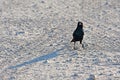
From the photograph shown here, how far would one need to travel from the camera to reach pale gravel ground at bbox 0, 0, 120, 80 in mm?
14250

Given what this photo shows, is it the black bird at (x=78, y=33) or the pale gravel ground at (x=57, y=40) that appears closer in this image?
the pale gravel ground at (x=57, y=40)

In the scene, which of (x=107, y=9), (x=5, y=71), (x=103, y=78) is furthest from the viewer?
(x=107, y=9)

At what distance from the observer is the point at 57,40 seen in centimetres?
1720

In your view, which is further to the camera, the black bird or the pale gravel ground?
the black bird

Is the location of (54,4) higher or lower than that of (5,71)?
higher

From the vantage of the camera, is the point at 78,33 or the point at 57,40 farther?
the point at 57,40

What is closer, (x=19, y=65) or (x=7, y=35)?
(x=19, y=65)

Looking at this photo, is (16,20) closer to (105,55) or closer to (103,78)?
(105,55)

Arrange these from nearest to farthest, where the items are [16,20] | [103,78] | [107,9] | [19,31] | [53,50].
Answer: [103,78], [53,50], [19,31], [16,20], [107,9]

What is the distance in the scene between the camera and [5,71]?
14.6m

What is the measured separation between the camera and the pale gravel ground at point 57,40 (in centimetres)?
1425

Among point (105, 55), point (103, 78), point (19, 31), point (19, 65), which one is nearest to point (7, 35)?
point (19, 31)

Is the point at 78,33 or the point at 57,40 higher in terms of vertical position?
the point at 78,33

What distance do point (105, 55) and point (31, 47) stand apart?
3.16m
